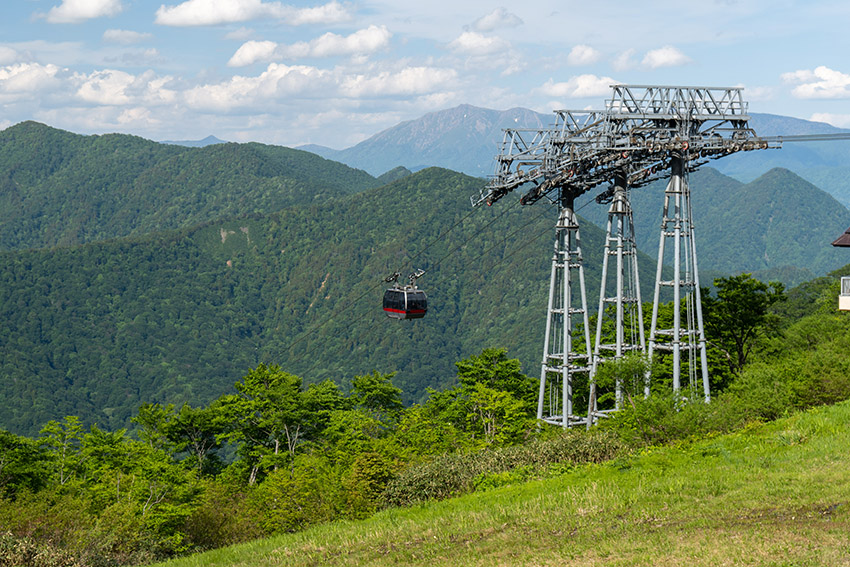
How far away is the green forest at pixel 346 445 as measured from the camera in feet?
109

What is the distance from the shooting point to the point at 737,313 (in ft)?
194

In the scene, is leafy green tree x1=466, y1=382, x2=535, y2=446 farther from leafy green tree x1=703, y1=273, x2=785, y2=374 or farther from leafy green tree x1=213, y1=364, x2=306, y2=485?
leafy green tree x1=213, y1=364, x2=306, y2=485

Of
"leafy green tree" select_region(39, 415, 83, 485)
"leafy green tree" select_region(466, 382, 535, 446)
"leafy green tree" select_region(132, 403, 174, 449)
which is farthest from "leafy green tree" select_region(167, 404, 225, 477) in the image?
"leafy green tree" select_region(466, 382, 535, 446)

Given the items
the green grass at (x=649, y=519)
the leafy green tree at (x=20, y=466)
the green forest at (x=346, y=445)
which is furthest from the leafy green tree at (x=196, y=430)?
the green grass at (x=649, y=519)

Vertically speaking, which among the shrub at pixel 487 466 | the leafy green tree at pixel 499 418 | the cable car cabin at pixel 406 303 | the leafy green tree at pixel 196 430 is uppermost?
the cable car cabin at pixel 406 303

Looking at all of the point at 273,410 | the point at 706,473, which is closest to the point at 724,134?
the point at 706,473

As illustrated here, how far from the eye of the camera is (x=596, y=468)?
2895cm

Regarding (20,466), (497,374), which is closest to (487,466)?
(20,466)

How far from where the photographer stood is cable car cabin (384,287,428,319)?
144ft

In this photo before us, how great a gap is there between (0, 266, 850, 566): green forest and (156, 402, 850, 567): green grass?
3544mm

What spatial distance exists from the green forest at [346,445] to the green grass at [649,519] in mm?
3544

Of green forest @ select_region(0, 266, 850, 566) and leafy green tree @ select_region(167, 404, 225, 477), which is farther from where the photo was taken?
leafy green tree @ select_region(167, 404, 225, 477)

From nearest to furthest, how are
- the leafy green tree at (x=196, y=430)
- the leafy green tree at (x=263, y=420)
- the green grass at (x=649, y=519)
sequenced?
1. the green grass at (x=649, y=519)
2. the leafy green tree at (x=263, y=420)
3. the leafy green tree at (x=196, y=430)

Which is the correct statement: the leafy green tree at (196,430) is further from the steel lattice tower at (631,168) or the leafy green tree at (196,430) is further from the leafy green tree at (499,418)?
the steel lattice tower at (631,168)
